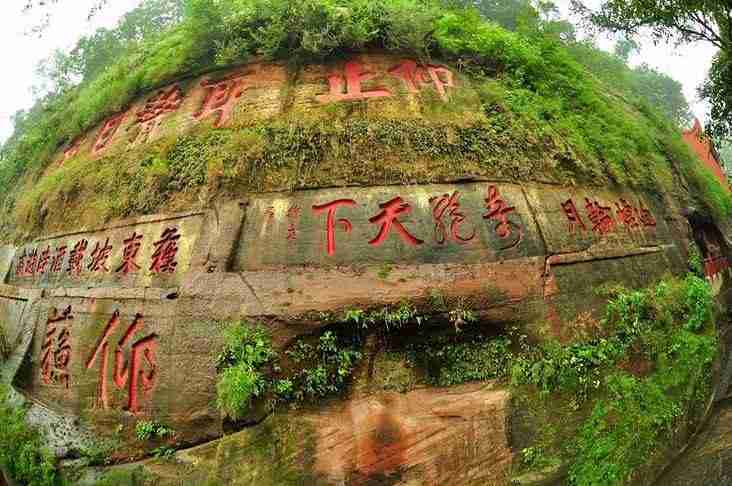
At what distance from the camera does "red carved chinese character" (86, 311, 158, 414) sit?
461cm

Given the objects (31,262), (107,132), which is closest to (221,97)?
(107,132)

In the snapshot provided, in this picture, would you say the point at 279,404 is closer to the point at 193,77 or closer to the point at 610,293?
the point at 610,293

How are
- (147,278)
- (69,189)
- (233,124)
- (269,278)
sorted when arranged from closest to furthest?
(269,278), (147,278), (233,124), (69,189)

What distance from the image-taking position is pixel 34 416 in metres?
5.29

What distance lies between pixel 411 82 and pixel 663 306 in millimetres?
4049

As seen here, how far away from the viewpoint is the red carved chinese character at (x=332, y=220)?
4691 millimetres

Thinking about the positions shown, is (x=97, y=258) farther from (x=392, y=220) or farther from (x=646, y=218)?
(x=646, y=218)

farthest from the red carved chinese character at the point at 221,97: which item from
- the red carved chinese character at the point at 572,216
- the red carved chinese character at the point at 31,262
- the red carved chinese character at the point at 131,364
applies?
the red carved chinese character at the point at 572,216

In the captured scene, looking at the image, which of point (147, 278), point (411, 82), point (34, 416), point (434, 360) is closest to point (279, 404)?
point (434, 360)

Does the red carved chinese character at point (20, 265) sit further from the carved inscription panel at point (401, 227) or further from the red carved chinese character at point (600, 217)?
the red carved chinese character at point (600, 217)

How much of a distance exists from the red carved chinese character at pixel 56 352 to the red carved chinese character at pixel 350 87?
419 centimetres

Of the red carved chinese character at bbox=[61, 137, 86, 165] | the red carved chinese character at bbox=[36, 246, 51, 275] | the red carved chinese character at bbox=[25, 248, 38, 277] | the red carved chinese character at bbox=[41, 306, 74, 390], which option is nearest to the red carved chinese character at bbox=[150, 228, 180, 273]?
the red carved chinese character at bbox=[41, 306, 74, 390]

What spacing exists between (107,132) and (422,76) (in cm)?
503

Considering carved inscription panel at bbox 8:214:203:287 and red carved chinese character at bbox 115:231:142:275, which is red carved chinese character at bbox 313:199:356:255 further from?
red carved chinese character at bbox 115:231:142:275
